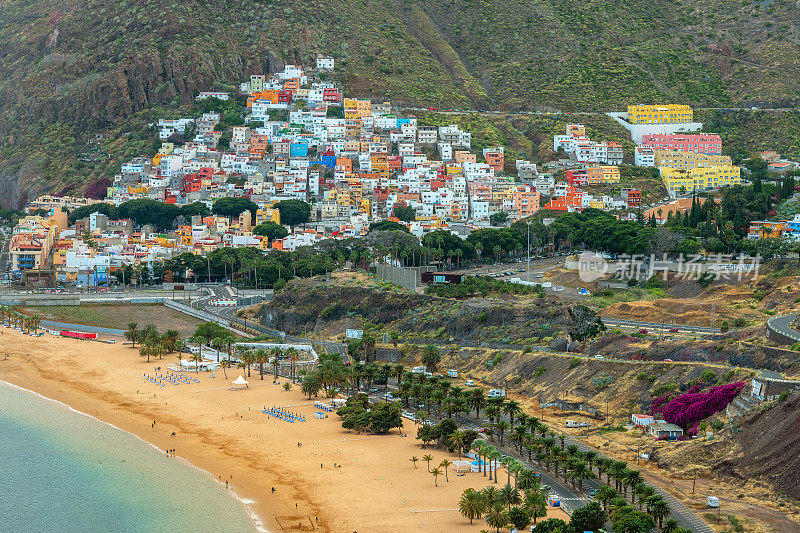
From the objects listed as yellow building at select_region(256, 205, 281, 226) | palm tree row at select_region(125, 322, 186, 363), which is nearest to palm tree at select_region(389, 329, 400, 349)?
palm tree row at select_region(125, 322, 186, 363)

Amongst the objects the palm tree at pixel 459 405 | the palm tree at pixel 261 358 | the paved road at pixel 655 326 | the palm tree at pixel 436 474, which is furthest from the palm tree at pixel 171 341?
the palm tree at pixel 436 474

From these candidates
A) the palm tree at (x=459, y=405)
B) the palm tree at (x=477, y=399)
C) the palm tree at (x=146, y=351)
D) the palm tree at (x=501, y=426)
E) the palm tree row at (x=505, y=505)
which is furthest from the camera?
the palm tree at (x=146, y=351)

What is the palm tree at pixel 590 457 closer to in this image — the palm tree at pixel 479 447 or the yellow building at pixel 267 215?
the palm tree at pixel 479 447

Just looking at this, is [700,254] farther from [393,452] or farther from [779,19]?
[779,19]

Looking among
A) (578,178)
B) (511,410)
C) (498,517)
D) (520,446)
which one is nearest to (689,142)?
(578,178)

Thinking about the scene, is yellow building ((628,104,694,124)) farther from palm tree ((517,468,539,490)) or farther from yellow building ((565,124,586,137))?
palm tree ((517,468,539,490))

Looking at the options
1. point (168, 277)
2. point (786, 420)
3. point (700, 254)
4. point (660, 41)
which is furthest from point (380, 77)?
point (786, 420)
